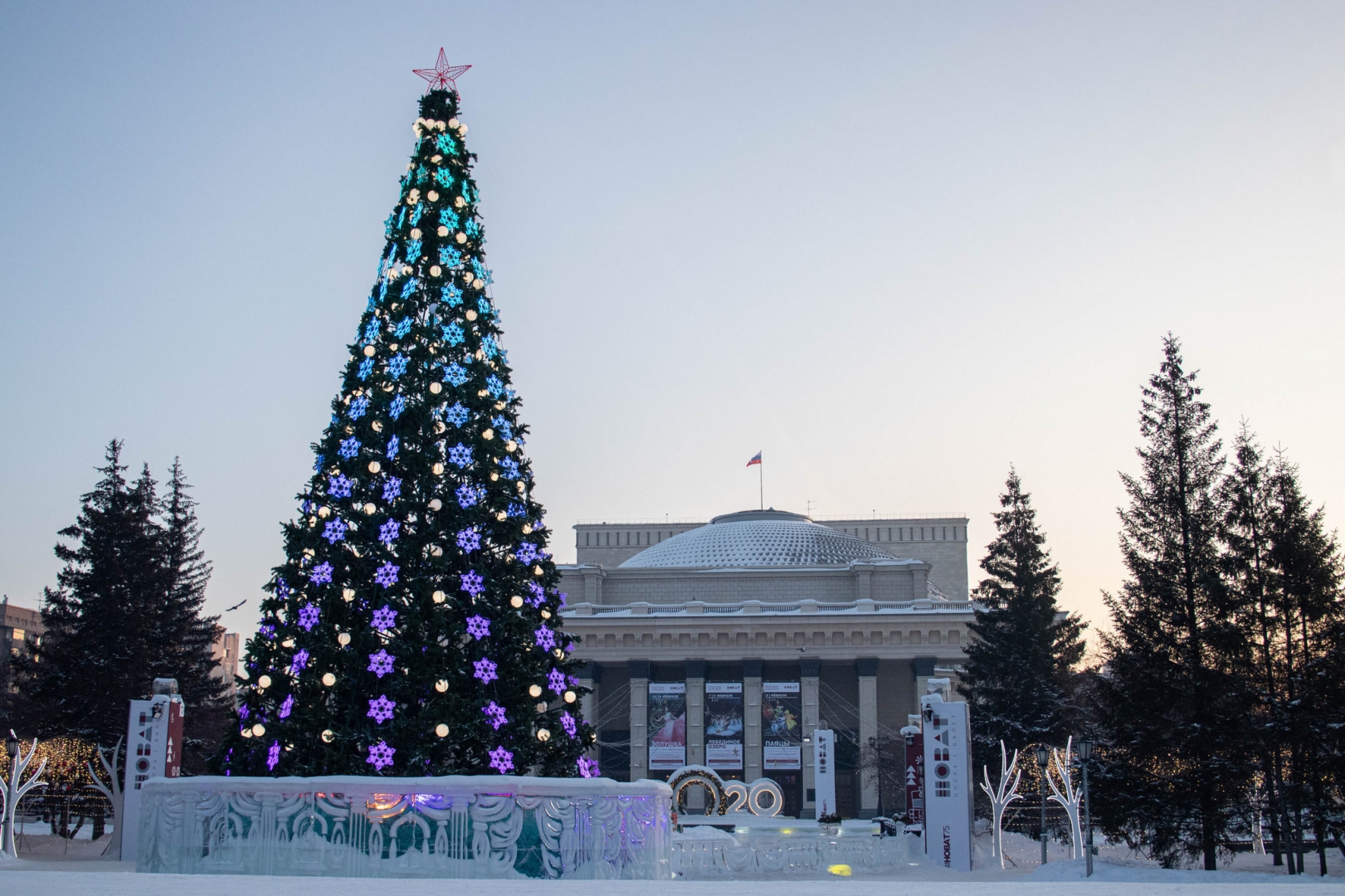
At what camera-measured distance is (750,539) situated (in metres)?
61.8

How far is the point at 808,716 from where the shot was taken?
1933 inches

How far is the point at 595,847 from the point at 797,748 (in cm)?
3666

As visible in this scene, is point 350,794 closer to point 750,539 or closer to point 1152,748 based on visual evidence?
point 1152,748

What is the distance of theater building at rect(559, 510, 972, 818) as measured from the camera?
48.2m

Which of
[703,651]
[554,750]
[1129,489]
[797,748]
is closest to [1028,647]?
[1129,489]

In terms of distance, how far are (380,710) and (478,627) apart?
153 centimetres

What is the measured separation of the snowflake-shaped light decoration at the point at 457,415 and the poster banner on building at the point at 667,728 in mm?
35466

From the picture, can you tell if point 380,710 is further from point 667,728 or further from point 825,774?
point 667,728

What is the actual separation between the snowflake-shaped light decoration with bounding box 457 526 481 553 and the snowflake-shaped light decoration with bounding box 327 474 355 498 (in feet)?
5.12

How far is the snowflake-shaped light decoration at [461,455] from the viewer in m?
14.6

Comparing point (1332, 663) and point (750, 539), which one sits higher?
point (750, 539)

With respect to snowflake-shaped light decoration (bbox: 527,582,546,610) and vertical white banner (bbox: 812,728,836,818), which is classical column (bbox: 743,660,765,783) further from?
snowflake-shaped light decoration (bbox: 527,582,546,610)

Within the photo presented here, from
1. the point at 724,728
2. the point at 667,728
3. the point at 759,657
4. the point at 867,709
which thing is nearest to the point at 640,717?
the point at 667,728

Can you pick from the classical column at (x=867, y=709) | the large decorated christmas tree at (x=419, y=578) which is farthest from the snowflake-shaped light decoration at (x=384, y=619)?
the classical column at (x=867, y=709)
